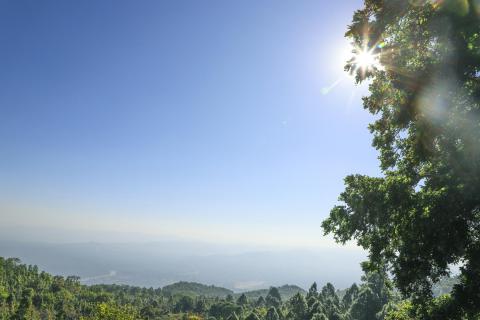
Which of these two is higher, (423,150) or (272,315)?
(423,150)

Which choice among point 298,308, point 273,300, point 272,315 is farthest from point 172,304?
point 298,308

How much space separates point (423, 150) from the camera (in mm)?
13258

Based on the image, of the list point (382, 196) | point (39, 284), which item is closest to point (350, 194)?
point (382, 196)

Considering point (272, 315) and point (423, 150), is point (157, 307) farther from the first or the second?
point (423, 150)

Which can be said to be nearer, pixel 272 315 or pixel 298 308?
pixel 298 308

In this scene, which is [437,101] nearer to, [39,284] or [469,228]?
[469,228]

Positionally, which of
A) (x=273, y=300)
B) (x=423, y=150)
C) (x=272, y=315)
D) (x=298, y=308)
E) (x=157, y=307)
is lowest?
(x=157, y=307)

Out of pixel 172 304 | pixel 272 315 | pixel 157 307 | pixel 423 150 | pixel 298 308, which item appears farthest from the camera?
pixel 172 304

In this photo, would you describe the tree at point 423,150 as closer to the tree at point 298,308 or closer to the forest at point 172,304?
the forest at point 172,304

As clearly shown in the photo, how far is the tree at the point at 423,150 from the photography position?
1133cm

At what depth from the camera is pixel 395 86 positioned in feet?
43.1

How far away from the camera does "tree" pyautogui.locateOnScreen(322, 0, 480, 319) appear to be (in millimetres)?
11328

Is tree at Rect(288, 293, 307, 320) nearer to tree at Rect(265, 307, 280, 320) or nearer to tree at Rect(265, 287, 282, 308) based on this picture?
tree at Rect(265, 307, 280, 320)

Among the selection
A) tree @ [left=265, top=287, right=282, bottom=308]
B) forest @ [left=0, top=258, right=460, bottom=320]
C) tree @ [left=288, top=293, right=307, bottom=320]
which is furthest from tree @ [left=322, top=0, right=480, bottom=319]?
tree @ [left=265, top=287, right=282, bottom=308]
